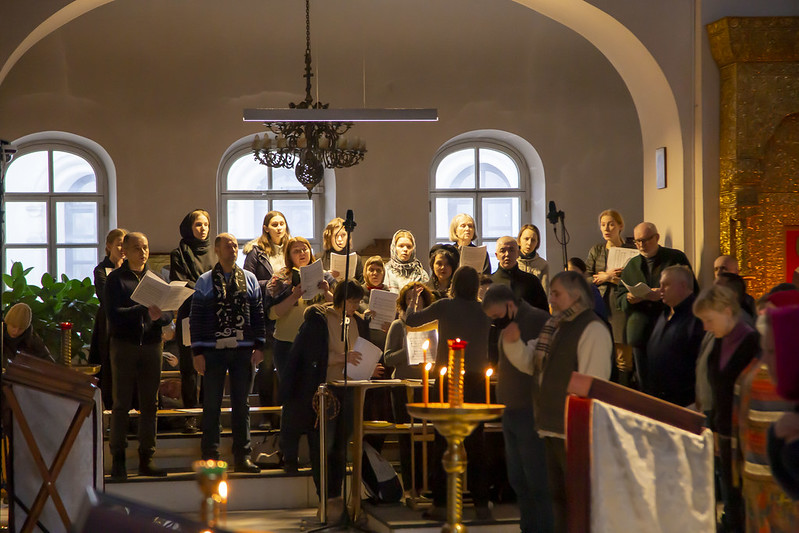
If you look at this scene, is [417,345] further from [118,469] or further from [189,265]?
[118,469]

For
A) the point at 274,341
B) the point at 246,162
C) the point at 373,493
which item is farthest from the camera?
the point at 246,162

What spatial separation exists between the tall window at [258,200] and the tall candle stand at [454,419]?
7.09 meters

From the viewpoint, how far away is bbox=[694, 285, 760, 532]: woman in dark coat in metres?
4.57

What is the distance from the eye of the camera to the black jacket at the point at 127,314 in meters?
6.11

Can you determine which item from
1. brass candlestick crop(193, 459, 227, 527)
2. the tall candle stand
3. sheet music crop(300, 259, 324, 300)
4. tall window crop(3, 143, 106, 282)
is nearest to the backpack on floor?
sheet music crop(300, 259, 324, 300)

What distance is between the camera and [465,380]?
5496mm

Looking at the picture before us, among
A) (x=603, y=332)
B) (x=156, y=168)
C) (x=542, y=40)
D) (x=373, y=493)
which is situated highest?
(x=542, y=40)

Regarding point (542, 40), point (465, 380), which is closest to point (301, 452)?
point (465, 380)

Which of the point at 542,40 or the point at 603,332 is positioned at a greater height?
the point at 542,40

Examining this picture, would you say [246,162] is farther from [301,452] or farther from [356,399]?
[356,399]

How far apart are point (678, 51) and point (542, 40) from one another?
3.29 metres

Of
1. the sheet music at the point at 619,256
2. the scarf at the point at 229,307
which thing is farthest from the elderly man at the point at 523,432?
the sheet music at the point at 619,256

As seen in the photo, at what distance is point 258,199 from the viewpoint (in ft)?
34.8

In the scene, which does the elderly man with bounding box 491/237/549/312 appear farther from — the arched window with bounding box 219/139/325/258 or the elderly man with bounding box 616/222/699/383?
the arched window with bounding box 219/139/325/258
